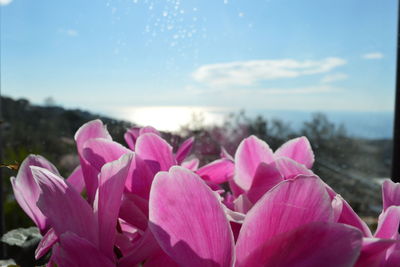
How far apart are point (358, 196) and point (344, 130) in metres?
0.43

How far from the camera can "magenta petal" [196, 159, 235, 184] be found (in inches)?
12.6

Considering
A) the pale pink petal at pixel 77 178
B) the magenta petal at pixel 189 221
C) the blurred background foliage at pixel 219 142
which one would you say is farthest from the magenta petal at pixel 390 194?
the blurred background foliage at pixel 219 142

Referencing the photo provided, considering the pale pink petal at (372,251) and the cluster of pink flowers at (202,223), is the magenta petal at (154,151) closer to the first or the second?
the cluster of pink flowers at (202,223)

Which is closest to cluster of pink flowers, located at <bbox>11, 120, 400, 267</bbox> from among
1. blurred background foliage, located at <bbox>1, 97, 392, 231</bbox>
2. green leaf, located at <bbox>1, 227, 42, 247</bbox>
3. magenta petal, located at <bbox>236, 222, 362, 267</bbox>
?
magenta petal, located at <bbox>236, 222, 362, 267</bbox>

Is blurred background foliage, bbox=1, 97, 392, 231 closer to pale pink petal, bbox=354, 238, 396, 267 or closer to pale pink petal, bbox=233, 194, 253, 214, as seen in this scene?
pale pink petal, bbox=233, 194, 253, 214

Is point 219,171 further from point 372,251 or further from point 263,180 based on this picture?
point 372,251

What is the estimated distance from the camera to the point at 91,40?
3.93ft

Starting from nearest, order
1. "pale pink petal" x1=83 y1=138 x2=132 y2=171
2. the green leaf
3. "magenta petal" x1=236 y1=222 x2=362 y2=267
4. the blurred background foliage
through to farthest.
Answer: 1. "magenta petal" x1=236 y1=222 x2=362 y2=267
2. "pale pink petal" x1=83 y1=138 x2=132 y2=171
3. the green leaf
4. the blurred background foliage

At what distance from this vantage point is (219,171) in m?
0.32

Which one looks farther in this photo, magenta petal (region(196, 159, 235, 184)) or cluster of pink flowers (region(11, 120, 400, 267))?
magenta petal (region(196, 159, 235, 184))

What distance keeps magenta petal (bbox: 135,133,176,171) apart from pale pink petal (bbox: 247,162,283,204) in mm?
58

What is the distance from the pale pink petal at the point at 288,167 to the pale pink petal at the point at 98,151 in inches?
3.8

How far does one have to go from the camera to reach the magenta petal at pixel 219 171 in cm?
32

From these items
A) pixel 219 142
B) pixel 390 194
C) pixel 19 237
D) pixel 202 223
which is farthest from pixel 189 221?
pixel 219 142
